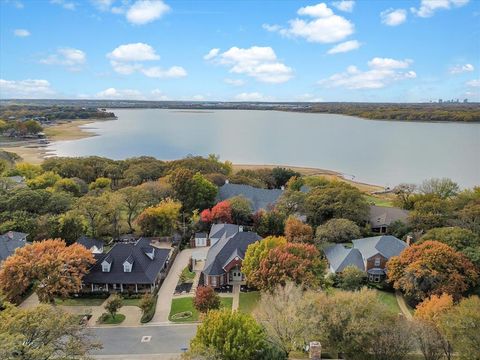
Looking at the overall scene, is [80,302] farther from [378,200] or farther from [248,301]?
[378,200]

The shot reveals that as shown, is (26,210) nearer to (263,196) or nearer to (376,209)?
(263,196)

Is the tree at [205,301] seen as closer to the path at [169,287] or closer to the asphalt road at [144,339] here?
the asphalt road at [144,339]

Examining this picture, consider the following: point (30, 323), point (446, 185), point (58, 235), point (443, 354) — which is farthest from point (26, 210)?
point (446, 185)

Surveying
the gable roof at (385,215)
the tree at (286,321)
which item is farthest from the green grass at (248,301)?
the gable roof at (385,215)

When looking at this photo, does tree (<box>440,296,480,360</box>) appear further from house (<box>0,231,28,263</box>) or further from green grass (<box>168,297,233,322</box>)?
house (<box>0,231,28,263</box>)

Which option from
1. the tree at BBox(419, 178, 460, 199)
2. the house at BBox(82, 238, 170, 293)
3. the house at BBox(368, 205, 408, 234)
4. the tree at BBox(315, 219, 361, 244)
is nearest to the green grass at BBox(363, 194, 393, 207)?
the tree at BBox(419, 178, 460, 199)
